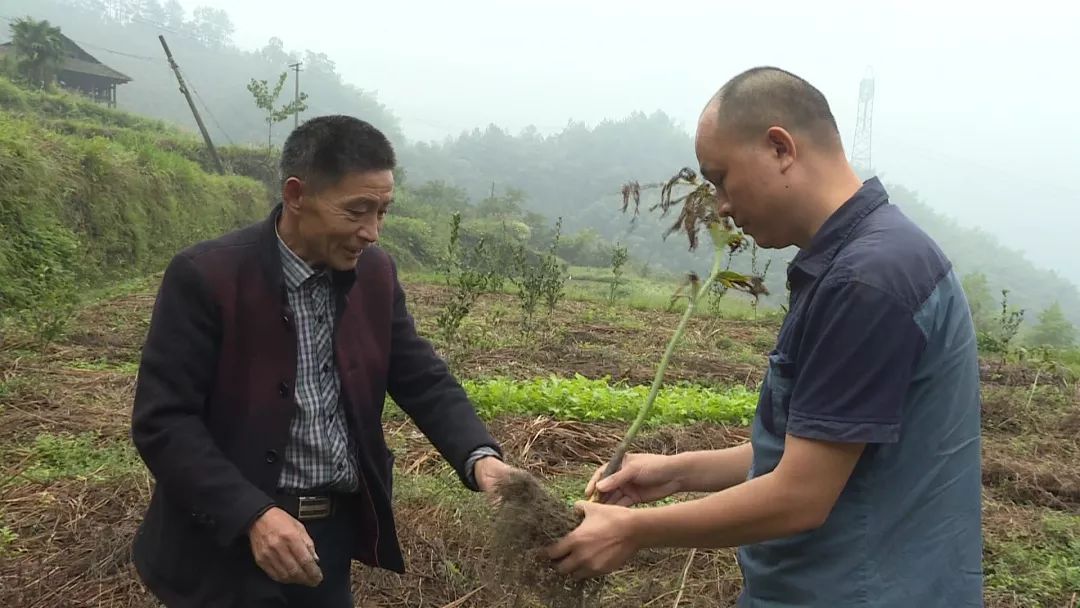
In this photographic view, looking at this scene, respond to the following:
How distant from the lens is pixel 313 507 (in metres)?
1.84

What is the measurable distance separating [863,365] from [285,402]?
1206 mm

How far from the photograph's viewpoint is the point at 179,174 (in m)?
14.4

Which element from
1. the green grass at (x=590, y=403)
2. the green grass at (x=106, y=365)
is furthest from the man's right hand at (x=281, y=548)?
the green grass at (x=106, y=365)

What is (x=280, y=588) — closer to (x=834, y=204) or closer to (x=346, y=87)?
(x=834, y=204)

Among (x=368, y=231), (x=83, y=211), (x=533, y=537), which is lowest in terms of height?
(x=83, y=211)

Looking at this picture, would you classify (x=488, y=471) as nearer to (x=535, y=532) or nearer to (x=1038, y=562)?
(x=535, y=532)

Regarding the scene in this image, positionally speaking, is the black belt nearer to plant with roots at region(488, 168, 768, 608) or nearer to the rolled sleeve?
plant with roots at region(488, 168, 768, 608)

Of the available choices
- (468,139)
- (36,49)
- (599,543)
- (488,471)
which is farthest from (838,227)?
(468,139)

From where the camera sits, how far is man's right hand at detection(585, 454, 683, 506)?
1.72m

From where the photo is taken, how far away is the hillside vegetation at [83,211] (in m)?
7.79

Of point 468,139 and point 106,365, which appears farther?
point 468,139

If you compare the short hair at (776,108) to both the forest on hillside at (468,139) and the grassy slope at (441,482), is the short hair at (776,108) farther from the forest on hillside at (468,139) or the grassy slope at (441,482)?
the forest on hillside at (468,139)

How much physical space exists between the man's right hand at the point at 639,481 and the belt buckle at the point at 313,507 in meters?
0.64

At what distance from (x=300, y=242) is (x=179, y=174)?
1419 cm
